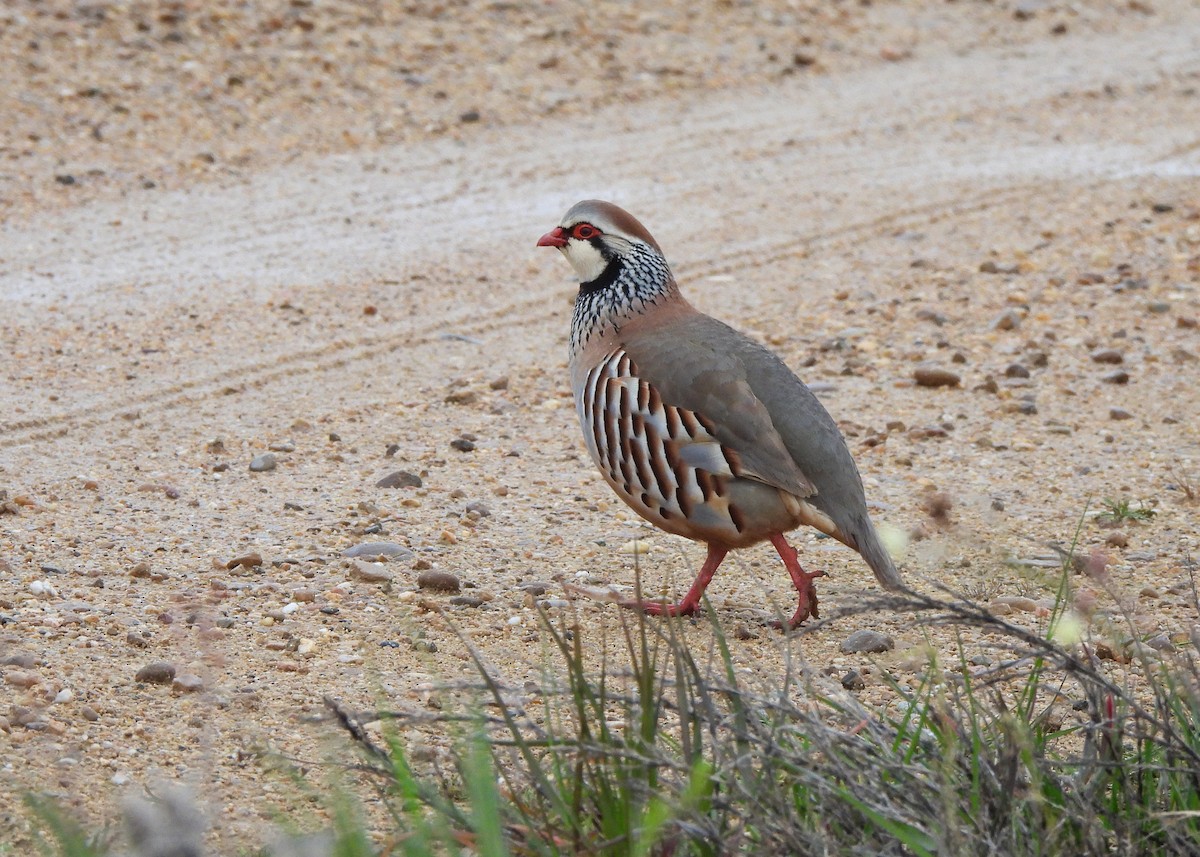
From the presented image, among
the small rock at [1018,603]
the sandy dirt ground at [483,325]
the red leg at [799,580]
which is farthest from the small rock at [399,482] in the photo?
the small rock at [1018,603]

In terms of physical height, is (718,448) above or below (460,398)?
above

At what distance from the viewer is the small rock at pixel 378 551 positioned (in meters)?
4.98

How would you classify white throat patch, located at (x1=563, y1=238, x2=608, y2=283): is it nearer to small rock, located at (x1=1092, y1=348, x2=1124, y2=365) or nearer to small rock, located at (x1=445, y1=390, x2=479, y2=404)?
small rock, located at (x1=445, y1=390, x2=479, y2=404)

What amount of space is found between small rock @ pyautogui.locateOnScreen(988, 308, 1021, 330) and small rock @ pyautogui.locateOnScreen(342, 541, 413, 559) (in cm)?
344

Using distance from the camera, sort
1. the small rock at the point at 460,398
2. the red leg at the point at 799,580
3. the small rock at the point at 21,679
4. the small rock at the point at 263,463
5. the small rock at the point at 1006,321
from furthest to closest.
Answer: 1. the small rock at the point at 1006,321
2. the small rock at the point at 460,398
3. the small rock at the point at 263,463
4. the red leg at the point at 799,580
5. the small rock at the point at 21,679

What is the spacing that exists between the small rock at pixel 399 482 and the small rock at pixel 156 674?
169 centimetres

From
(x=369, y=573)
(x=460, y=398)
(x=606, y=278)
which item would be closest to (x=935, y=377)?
(x=460, y=398)

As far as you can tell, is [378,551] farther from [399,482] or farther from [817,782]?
[817,782]

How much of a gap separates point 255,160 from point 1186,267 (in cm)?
494

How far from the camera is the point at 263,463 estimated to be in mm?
5727

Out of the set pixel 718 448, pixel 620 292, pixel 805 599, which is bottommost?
pixel 805 599

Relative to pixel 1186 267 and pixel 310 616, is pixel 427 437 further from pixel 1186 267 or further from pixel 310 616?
pixel 1186 267

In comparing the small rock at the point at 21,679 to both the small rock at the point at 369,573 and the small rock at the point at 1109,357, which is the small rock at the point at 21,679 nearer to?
the small rock at the point at 369,573

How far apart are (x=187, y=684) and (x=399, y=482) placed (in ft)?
5.71
